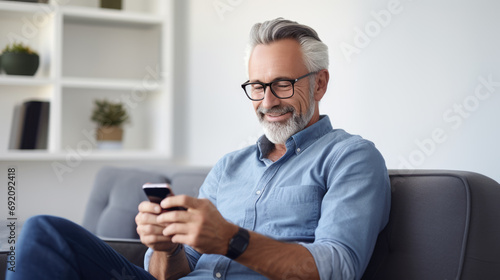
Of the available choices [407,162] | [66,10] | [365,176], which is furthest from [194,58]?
[365,176]

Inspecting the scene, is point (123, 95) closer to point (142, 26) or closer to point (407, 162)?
point (142, 26)

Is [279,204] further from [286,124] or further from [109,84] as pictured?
[109,84]

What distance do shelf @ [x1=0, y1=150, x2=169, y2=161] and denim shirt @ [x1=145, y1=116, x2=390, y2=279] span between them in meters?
1.48

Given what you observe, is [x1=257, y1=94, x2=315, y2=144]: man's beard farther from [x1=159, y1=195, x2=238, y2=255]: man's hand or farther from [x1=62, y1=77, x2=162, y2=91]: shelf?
[x1=62, y1=77, x2=162, y2=91]: shelf

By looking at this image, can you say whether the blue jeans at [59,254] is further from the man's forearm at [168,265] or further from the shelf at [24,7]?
the shelf at [24,7]

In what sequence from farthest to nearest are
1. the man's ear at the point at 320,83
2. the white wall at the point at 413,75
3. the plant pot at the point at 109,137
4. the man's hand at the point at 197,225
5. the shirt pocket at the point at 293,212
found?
the plant pot at the point at 109,137 < the man's ear at the point at 320,83 < the white wall at the point at 413,75 < the shirt pocket at the point at 293,212 < the man's hand at the point at 197,225

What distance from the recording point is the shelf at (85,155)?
2.84m

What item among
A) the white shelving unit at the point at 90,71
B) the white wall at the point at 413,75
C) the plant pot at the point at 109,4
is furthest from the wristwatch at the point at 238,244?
the plant pot at the point at 109,4

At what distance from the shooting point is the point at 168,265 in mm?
1440

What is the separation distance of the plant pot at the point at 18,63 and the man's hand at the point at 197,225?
Answer: 2038mm

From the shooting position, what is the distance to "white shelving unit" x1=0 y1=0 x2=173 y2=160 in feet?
9.55

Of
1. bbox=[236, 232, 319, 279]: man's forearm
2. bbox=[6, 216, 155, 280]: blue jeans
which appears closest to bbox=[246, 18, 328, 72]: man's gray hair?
bbox=[236, 232, 319, 279]: man's forearm

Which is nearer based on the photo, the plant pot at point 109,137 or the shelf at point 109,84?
the shelf at point 109,84

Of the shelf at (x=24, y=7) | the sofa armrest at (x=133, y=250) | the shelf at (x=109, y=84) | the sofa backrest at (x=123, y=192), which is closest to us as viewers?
the sofa armrest at (x=133, y=250)
